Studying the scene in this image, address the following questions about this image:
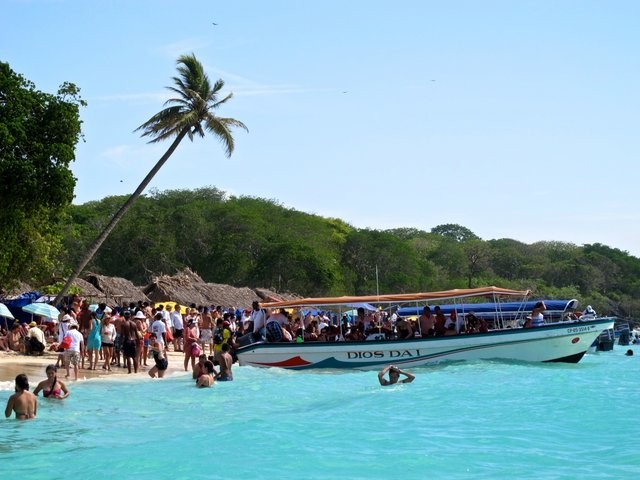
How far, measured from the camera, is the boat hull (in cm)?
2053

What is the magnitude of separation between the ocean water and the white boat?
0.50 m

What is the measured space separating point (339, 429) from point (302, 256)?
41.0 meters

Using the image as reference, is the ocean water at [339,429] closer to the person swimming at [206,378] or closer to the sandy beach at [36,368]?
the person swimming at [206,378]

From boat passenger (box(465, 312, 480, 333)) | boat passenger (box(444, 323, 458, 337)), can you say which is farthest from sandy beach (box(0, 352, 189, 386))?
boat passenger (box(465, 312, 480, 333))

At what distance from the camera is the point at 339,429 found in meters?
13.8

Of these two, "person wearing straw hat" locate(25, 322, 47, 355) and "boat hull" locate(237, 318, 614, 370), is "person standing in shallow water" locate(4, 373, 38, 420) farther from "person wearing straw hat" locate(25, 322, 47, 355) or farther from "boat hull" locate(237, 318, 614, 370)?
"person wearing straw hat" locate(25, 322, 47, 355)

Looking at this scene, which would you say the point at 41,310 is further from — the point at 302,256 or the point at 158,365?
the point at 302,256

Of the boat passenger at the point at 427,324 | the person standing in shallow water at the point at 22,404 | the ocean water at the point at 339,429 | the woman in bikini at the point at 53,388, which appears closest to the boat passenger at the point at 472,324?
the boat passenger at the point at 427,324

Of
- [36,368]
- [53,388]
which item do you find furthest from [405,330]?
[53,388]

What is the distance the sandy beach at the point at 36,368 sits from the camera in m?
18.4

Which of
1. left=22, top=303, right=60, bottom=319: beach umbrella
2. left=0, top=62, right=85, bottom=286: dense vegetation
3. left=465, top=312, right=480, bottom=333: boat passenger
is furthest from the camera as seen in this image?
left=0, top=62, right=85, bottom=286: dense vegetation

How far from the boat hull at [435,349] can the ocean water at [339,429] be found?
482 millimetres

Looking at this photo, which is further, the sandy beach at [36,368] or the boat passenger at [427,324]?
the boat passenger at [427,324]

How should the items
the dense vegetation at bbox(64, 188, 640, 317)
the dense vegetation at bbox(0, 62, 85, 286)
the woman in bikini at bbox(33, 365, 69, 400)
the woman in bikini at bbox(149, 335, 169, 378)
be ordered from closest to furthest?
the woman in bikini at bbox(33, 365, 69, 400) < the woman in bikini at bbox(149, 335, 169, 378) < the dense vegetation at bbox(0, 62, 85, 286) < the dense vegetation at bbox(64, 188, 640, 317)
